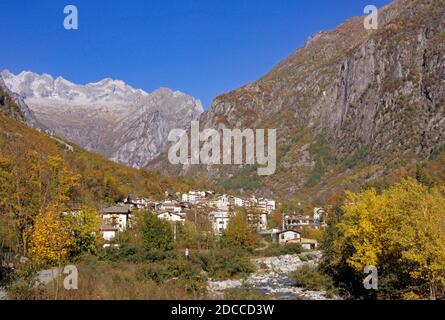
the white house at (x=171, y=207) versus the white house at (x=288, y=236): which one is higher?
the white house at (x=171, y=207)

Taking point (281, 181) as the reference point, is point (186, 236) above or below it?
below

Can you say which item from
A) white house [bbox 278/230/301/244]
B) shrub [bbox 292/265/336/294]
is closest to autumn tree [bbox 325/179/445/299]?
shrub [bbox 292/265/336/294]

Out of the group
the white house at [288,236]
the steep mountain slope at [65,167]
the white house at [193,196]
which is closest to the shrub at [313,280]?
the steep mountain slope at [65,167]

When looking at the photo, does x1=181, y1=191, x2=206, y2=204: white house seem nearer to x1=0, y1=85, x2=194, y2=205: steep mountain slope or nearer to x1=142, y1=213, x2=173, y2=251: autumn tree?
x1=0, y1=85, x2=194, y2=205: steep mountain slope

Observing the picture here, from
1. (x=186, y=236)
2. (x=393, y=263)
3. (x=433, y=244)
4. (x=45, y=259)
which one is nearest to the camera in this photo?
(x=433, y=244)

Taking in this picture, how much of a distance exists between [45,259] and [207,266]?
75.4 feet

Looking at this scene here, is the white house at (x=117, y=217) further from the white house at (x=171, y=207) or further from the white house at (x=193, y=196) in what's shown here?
the white house at (x=193, y=196)

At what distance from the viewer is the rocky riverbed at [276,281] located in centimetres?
3198

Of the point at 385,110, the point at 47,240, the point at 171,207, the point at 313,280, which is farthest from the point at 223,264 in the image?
the point at 385,110

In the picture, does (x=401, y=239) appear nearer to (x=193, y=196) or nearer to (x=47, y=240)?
(x=47, y=240)

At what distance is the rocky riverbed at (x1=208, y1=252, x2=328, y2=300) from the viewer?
32.0 m

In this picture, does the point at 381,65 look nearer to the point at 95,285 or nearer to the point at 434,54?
the point at 434,54

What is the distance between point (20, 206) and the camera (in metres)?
33.4

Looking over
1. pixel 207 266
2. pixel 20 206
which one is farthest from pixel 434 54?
pixel 20 206
